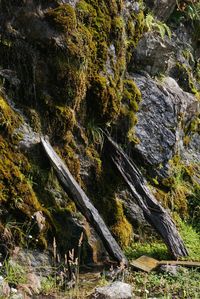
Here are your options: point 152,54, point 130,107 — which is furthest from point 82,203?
point 152,54

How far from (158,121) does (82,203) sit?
284 cm

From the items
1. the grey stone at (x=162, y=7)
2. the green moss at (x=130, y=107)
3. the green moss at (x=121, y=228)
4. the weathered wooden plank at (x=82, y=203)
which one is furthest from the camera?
the grey stone at (x=162, y=7)

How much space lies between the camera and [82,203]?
5836 millimetres

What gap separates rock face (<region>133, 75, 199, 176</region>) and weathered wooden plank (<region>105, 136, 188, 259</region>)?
0.69 m

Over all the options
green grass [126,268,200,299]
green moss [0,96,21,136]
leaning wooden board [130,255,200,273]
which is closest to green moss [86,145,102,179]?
green moss [0,96,21,136]

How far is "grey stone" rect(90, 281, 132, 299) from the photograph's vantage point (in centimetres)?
440

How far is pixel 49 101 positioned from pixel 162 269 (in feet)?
8.07

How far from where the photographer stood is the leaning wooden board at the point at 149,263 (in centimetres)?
570

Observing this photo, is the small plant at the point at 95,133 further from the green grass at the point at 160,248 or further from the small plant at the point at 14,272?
the small plant at the point at 14,272

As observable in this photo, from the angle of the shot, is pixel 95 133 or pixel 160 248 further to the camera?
pixel 95 133

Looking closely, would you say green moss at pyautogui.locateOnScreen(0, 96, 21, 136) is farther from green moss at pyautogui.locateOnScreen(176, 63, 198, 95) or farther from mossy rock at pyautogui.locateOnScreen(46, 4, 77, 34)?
green moss at pyautogui.locateOnScreen(176, 63, 198, 95)

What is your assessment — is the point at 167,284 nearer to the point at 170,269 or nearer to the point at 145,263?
the point at 170,269

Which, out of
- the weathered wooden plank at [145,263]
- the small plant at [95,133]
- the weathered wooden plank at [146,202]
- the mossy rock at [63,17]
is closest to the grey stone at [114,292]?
the weathered wooden plank at [145,263]

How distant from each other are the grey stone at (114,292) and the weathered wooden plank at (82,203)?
1.13 m
